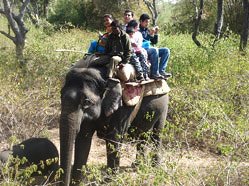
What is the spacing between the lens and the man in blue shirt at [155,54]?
18.1ft

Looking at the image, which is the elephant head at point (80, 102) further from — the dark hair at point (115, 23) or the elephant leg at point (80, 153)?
Result: the dark hair at point (115, 23)

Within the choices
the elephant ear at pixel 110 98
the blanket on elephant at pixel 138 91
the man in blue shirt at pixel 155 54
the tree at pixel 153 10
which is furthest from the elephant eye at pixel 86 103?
the tree at pixel 153 10

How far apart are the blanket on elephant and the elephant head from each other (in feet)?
0.86

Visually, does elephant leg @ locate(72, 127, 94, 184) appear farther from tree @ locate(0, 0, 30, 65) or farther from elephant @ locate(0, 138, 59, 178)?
tree @ locate(0, 0, 30, 65)

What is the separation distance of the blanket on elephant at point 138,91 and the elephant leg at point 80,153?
0.57 metres

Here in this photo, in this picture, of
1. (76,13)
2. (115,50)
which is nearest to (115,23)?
(115,50)

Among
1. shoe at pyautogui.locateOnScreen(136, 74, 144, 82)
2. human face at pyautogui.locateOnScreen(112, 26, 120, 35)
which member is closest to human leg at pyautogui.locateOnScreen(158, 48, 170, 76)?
shoe at pyautogui.locateOnScreen(136, 74, 144, 82)

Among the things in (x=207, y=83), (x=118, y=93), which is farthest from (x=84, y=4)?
(x=118, y=93)

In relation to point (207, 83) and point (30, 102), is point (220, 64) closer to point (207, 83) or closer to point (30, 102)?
point (207, 83)

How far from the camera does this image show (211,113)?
4.59m

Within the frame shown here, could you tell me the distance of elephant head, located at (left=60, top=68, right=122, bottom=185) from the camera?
4145 mm

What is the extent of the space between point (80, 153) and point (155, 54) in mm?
1552

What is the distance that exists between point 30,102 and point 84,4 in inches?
760

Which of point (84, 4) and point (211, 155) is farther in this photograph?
point (84, 4)
